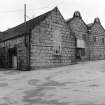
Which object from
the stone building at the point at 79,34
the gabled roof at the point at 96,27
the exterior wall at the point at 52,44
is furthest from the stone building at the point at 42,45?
the gabled roof at the point at 96,27

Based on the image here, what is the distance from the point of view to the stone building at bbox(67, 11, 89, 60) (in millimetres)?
31188

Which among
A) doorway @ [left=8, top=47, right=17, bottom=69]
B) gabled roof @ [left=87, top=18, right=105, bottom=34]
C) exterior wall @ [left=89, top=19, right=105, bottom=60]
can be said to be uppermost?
gabled roof @ [left=87, top=18, right=105, bottom=34]

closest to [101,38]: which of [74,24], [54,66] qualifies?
[74,24]

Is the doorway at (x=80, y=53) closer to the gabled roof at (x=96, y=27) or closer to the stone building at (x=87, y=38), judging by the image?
the stone building at (x=87, y=38)

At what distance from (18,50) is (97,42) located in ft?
56.5

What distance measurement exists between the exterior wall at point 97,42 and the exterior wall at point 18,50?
14940 mm

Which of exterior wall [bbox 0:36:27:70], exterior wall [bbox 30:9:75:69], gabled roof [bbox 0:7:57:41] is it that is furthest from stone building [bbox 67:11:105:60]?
exterior wall [bbox 0:36:27:70]

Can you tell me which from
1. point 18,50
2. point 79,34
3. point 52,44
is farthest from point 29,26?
point 79,34

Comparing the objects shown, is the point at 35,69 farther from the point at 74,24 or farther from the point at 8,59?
the point at 74,24

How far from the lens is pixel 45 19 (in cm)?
2389

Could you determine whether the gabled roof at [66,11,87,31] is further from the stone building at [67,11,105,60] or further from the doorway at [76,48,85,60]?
the doorway at [76,48,85,60]

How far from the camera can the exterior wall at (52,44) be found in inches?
893

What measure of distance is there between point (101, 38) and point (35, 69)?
60.8 feet

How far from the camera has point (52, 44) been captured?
2439 centimetres
